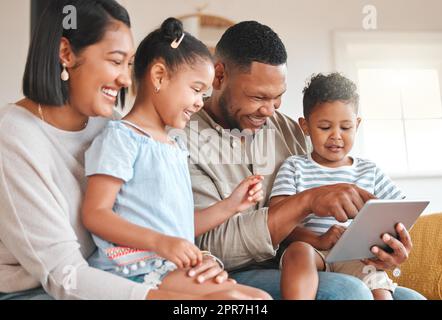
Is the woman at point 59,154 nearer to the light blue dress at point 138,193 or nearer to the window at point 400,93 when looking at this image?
the light blue dress at point 138,193

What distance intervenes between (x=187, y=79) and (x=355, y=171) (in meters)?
0.51

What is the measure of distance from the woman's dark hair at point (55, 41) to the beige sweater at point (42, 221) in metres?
0.05

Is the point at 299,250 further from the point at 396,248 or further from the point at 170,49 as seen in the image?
the point at 170,49

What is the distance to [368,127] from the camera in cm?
165

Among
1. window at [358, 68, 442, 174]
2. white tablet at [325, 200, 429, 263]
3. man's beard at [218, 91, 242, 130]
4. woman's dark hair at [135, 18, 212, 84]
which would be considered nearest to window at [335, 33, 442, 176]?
window at [358, 68, 442, 174]

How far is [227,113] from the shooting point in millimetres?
1254

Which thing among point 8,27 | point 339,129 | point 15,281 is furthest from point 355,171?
point 8,27

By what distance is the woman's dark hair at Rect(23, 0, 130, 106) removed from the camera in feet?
2.85

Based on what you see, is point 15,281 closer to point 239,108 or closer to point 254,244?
point 254,244

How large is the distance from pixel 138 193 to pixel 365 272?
51cm

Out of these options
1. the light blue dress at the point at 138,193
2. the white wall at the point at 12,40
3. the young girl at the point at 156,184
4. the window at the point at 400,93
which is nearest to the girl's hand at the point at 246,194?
the young girl at the point at 156,184

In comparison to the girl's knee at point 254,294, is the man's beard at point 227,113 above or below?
above

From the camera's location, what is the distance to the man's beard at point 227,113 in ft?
4.10

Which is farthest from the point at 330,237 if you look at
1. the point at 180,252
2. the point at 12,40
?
the point at 12,40
